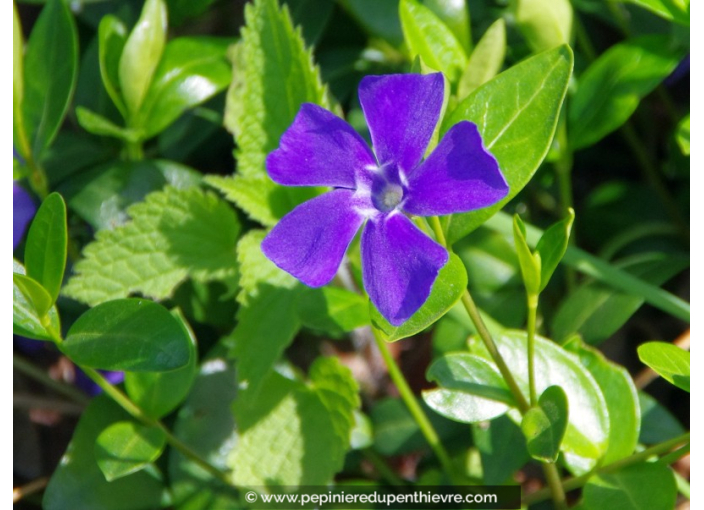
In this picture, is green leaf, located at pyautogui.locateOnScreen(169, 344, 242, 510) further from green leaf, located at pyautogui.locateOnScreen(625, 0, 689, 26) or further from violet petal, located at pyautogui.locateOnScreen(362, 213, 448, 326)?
green leaf, located at pyautogui.locateOnScreen(625, 0, 689, 26)

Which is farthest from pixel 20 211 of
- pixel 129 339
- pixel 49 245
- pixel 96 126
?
pixel 129 339

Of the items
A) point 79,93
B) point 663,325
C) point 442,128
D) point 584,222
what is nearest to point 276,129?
point 442,128

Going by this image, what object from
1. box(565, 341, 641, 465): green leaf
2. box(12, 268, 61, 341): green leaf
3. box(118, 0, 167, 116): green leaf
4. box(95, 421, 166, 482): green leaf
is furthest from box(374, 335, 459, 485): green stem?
box(118, 0, 167, 116): green leaf

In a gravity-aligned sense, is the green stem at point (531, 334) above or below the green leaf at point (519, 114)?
below

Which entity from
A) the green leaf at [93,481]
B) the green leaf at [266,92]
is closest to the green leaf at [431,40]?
the green leaf at [266,92]

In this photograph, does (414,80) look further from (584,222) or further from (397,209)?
(584,222)

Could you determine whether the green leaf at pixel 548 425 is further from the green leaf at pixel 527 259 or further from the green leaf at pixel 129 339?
the green leaf at pixel 129 339
